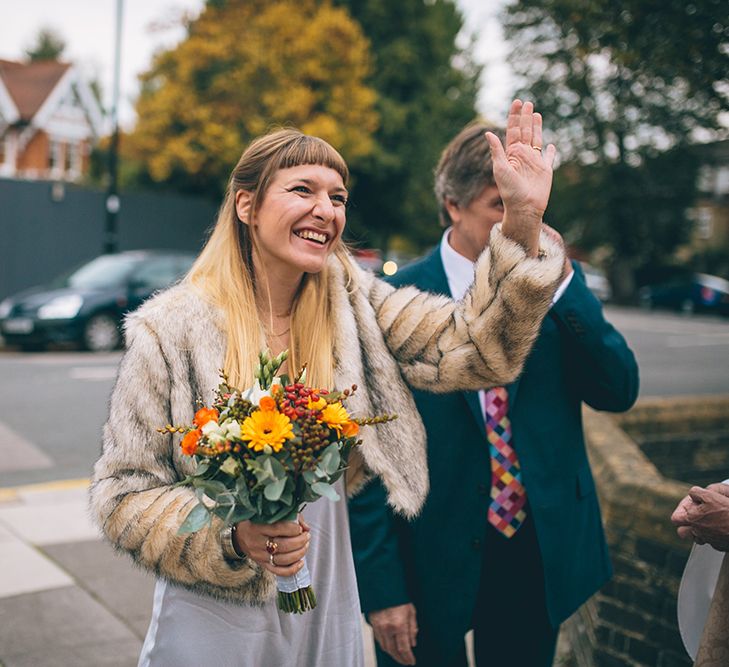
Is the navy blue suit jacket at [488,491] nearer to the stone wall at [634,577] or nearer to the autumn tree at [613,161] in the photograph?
the stone wall at [634,577]

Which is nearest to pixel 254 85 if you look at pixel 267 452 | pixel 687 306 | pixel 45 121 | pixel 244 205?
pixel 687 306

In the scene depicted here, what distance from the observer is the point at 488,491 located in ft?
7.80

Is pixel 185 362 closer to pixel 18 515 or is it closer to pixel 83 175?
pixel 18 515

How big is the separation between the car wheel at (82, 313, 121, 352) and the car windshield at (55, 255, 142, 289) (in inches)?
22.3

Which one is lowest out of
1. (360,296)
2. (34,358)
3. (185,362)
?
(34,358)

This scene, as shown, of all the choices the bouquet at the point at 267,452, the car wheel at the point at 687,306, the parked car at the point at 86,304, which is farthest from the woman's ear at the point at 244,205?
the car wheel at the point at 687,306

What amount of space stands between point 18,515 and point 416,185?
69.8 ft

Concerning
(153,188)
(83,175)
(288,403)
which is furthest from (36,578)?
(83,175)

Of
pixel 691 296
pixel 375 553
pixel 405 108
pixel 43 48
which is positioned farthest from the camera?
pixel 43 48

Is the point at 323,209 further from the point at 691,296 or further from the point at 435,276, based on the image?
the point at 691,296

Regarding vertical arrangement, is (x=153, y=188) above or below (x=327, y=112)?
below

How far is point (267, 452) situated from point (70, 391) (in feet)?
29.9

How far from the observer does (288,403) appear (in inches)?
66.0

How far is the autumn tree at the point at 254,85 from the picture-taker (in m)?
22.2
